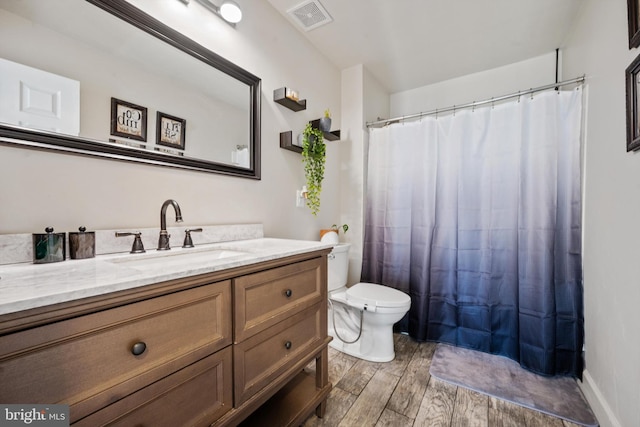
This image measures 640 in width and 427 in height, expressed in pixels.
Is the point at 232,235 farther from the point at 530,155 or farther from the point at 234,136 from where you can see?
the point at 530,155

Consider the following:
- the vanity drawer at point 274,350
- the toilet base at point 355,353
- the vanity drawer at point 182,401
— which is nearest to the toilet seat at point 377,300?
the toilet base at point 355,353

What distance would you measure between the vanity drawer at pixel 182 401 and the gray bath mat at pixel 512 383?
4.67ft

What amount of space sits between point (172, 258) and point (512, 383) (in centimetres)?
203

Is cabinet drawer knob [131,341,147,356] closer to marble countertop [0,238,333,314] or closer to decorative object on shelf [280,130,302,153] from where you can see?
marble countertop [0,238,333,314]

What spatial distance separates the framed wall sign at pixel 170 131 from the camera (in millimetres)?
1203

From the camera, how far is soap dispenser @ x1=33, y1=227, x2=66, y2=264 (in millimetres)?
833

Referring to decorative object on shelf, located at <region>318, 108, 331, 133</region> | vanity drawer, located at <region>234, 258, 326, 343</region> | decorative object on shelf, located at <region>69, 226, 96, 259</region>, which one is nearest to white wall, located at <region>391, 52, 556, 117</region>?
decorative object on shelf, located at <region>318, 108, 331, 133</region>

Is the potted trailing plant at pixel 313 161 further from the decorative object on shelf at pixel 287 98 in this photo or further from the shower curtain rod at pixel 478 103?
the shower curtain rod at pixel 478 103

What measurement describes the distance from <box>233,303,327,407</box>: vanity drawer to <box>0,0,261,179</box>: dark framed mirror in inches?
33.8

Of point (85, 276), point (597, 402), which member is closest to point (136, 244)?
point (85, 276)

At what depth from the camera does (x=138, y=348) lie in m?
0.66

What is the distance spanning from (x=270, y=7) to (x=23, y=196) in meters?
1.70

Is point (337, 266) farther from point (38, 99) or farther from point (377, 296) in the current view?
point (38, 99)

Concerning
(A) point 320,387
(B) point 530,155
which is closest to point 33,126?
(A) point 320,387
